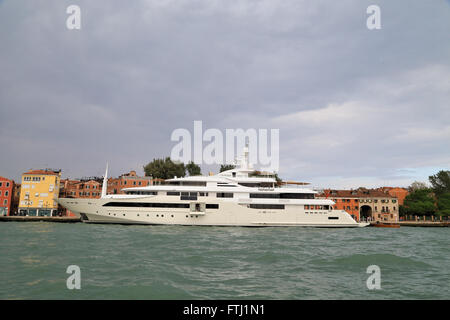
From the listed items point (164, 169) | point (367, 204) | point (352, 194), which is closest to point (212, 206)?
point (164, 169)

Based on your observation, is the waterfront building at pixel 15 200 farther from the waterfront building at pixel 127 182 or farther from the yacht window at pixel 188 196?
the yacht window at pixel 188 196

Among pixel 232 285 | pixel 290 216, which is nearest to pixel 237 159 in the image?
pixel 290 216

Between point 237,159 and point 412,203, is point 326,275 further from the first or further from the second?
point 412,203

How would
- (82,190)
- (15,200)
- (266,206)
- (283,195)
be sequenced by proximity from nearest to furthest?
(266,206)
(283,195)
(15,200)
(82,190)

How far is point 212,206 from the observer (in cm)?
2747

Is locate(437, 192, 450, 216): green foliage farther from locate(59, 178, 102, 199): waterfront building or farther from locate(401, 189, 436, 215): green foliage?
locate(59, 178, 102, 199): waterfront building

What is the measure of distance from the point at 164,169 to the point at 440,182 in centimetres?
6273

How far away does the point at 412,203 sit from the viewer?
55500mm

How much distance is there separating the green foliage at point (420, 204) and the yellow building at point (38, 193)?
64863 millimetres

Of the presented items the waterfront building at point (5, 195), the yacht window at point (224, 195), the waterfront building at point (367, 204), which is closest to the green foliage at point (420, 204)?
the waterfront building at point (367, 204)

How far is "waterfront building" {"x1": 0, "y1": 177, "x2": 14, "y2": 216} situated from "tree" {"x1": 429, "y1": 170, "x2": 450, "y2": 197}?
84.8 metres

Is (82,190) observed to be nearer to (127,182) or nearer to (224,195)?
(127,182)

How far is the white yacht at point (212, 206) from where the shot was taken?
26.8 meters

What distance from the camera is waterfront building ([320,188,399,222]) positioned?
177 feet
